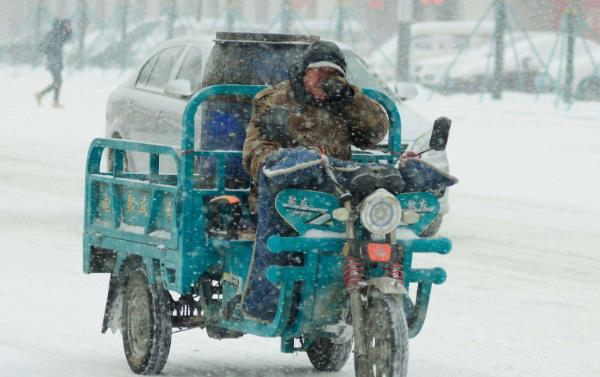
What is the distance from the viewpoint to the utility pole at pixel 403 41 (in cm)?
3130

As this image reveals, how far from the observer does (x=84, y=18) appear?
4362 centimetres

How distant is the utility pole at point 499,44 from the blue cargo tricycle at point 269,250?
908 inches

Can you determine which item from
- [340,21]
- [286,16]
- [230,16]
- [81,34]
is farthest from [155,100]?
[81,34]

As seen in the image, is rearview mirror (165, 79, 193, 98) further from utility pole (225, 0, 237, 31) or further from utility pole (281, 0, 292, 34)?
utility pole (225, 0, 237, 31)

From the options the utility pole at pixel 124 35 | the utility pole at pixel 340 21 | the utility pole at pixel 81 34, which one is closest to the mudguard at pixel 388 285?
the utility pole at pixel 340 21

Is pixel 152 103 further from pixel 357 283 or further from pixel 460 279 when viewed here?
pixel 357 283

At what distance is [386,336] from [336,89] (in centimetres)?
120

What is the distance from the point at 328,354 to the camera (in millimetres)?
7242

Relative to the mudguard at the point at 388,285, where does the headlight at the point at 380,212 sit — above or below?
above

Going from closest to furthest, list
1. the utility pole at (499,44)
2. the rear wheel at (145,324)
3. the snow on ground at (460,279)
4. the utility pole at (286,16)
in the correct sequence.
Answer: the rear wheel at (145,324) → the snow on ground at (460,279) → the utility pole at (499,44) → the utility pole at (286,16)

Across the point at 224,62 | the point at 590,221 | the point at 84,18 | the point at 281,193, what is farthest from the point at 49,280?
the point at 84,18

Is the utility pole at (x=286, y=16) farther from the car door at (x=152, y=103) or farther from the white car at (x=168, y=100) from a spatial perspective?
the car door at (x=152, y=103)

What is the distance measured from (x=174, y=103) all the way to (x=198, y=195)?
21.4 ft

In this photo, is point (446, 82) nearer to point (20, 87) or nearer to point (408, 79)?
point (408, 79)
